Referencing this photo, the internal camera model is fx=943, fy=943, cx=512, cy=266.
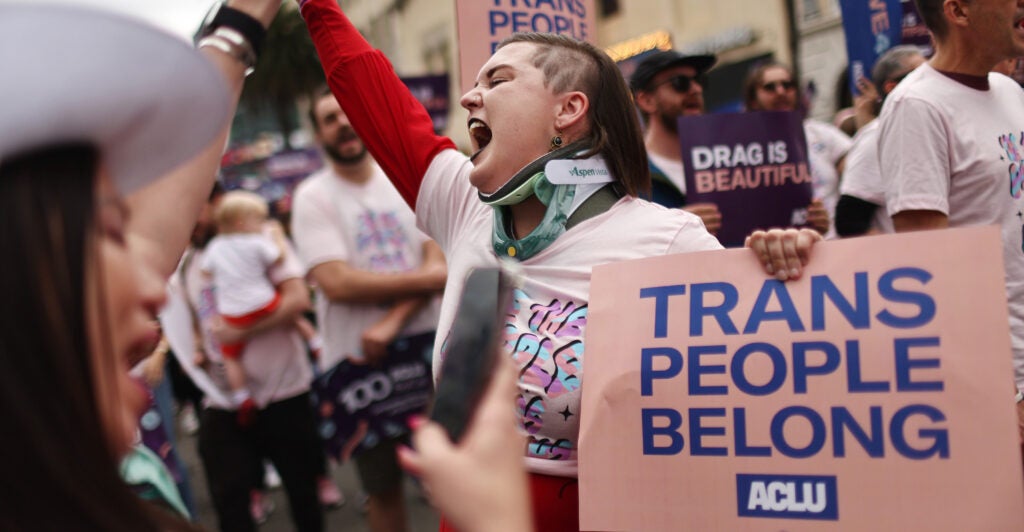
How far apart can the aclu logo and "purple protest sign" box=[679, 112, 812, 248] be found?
5.17ft

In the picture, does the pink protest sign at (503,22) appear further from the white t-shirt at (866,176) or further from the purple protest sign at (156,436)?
the purple protest sign at (156,436)

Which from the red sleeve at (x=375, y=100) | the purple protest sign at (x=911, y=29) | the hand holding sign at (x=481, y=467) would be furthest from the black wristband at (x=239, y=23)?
the purple protest sign at (x=911, y=29)

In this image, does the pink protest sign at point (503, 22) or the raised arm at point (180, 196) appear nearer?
the raised arm at point (180, 196)

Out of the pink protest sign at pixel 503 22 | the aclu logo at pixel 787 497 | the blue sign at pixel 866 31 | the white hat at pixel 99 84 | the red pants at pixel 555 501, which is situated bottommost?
the red pants at pixel 555 501

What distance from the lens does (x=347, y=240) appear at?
409 centimetres

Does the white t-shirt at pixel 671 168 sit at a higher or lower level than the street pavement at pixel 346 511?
higher

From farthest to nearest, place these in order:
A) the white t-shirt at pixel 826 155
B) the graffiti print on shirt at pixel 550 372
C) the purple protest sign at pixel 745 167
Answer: the white t-shirt at pixel 826 155 → the purple protest sign at pixel 745 167 → the graffiti print on shirt at pixel 550 372

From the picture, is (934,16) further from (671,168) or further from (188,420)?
(188,420)

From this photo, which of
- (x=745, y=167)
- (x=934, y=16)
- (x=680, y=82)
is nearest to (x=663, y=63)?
(x=680, y=82)

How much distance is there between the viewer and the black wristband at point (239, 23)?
1.70 metres

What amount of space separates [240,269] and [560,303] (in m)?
2.96

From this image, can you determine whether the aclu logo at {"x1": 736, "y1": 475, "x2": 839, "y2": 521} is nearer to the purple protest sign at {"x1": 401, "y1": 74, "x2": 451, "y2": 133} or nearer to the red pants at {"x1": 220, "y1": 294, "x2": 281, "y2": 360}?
the red pants at {"x1": 220, "y1": 294, "x2": 281, "y2": 360}

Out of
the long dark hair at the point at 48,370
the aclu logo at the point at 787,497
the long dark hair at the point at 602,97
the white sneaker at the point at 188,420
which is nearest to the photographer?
the long dark hair at the point at 48,370

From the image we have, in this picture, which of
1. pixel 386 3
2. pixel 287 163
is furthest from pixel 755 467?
pixel 386 3
